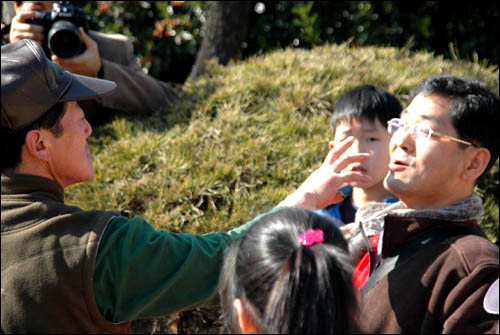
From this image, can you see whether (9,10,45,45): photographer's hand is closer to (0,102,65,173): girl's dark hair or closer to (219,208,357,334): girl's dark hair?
(0,102,65,173): girl's dark hair

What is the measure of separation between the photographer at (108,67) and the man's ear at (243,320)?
290cm

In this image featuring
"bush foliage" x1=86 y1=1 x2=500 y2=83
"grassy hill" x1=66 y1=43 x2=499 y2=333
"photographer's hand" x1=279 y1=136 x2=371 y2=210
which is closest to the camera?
"photographer's hand" x1=279 y1=136 x2=371 y2=210

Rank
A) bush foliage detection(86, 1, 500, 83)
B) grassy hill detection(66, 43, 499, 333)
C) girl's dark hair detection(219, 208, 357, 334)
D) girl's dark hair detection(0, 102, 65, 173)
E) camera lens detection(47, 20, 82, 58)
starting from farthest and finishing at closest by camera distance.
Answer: bush foliage detection(86, 1, 500, 83), camera lens detection(47, 20, 82, 58), grassy hill detection(66, 43, 499, 333), girl's dark hair detection(0, 102, 65, 173), girl's dark hair detection(219, 208, 357, 334)

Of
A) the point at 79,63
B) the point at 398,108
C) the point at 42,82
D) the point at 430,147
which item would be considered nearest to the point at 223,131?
the point at 79,63

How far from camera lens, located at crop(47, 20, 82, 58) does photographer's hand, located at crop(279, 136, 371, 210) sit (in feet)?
7.51

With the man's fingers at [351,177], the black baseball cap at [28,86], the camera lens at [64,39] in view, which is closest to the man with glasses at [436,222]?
the man's fingers at [351,177]

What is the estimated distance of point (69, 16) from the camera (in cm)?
399

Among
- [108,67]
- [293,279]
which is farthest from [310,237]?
[108,67]

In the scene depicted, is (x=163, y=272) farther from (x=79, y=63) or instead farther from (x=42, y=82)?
(x=79, y=63)

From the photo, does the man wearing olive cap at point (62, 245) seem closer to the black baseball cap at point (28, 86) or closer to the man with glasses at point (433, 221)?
the black baseball cap at point (28, 86)

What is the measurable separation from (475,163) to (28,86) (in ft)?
5.43

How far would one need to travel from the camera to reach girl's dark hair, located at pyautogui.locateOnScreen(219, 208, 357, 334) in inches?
58.4

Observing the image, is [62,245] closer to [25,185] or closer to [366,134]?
[25,185]

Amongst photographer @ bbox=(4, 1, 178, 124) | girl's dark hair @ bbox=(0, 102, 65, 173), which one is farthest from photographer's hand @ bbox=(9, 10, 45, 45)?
girl's dark hair @ bbox=(0, 102, 65, 173)
